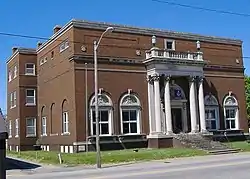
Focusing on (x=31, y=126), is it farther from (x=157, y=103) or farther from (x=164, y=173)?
(x=164, y=173)

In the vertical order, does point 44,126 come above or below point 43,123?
below

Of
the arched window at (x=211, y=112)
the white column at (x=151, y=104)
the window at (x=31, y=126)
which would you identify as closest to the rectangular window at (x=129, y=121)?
the white column at (x=151, y=104)

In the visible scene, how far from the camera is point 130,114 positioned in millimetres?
35875

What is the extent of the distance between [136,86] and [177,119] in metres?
5.62

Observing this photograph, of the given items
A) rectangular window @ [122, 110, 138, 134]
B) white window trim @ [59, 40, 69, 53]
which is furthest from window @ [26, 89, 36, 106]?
rectangular window @ [122, 110, 138, 134]

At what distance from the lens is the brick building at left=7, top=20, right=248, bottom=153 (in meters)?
34.0

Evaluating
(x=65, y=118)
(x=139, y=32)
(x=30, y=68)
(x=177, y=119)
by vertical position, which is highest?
(x=139, y=32)

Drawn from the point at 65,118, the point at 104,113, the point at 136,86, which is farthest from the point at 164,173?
the point at 65,118

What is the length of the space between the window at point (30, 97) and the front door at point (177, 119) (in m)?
16.9

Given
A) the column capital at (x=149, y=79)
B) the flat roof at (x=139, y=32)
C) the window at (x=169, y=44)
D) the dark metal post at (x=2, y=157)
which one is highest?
the flat roof at (x=139, y=32)

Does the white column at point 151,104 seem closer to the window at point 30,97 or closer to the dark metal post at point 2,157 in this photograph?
the window at point 30,97

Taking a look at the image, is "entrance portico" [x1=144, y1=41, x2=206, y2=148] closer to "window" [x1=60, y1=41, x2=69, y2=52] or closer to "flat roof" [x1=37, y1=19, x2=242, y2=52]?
"flat roof" [x1=37, y1=19, x2=242, y2=52]

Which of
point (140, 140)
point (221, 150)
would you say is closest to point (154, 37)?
point (140, 140)

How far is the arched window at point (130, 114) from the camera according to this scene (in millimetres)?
35375
